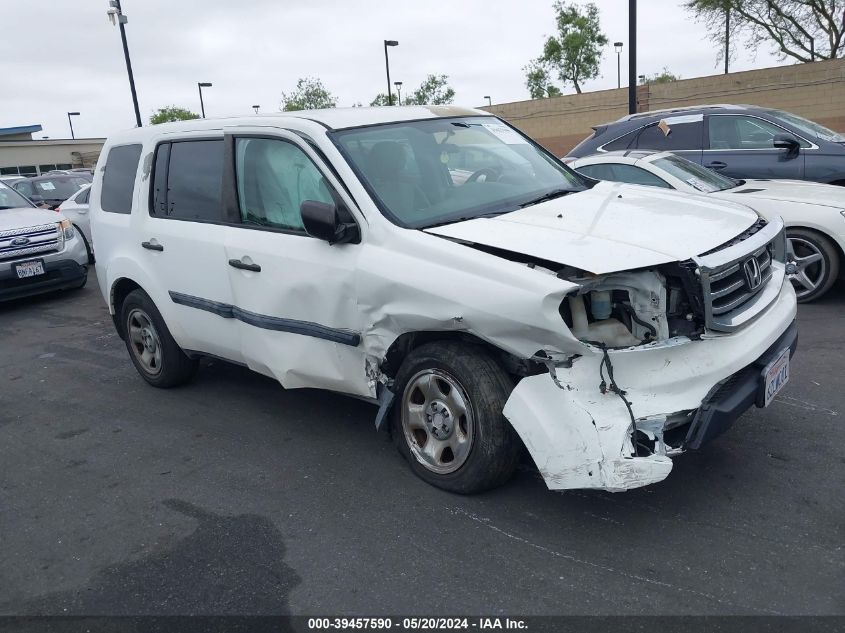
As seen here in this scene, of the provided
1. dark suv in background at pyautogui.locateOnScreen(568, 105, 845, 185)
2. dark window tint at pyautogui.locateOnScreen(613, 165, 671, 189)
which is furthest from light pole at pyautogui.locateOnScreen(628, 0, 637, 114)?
dark window tint at pyautogui.locateOnScreen(613, 165, 671, 189)

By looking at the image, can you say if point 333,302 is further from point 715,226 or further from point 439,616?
point 715,226

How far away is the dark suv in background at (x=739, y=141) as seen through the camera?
27.0 feet

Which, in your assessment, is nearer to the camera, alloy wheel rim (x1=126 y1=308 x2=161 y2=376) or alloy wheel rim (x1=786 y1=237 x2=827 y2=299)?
alloy wheel rim (x1=126 y1=308 x2=161 y2=376)

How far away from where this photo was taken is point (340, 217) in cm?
387

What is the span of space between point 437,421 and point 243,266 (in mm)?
1558

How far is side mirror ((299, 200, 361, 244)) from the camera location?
3715 millimetres

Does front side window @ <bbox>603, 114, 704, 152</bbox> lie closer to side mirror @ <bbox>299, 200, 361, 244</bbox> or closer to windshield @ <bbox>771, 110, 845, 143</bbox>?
windshield @ <bbox>771, 110, 845, 143</bbox>

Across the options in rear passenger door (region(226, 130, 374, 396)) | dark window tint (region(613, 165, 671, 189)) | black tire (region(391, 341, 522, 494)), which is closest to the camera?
black tire (region(391, 341, 522, 494))

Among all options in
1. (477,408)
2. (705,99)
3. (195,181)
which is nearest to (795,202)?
(477,408)

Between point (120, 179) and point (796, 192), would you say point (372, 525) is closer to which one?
point (120, 179)

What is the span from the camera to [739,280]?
3467mm

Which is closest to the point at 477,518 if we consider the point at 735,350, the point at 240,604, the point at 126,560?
the point at 240,604

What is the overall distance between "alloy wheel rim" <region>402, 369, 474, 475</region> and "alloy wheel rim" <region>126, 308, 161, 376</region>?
251 centimetres

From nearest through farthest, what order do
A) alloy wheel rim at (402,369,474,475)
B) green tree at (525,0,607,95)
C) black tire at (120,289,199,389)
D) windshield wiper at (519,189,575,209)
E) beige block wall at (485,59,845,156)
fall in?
alloy wheel rim at (402,369,474,475) → windshield wiper at (519,189,575,209) → black tire at (120,289,199,389) → beige block wall at (485,59,845,156) → green tree at (525,0,607,95)
